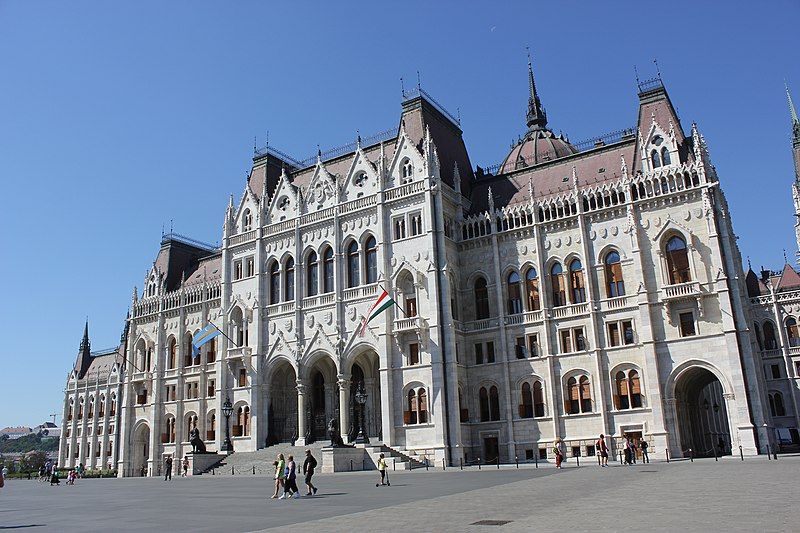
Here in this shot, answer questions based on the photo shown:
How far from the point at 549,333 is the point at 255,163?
113ft

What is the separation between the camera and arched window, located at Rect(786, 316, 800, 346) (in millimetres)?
72875

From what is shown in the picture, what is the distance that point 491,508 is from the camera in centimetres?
1705

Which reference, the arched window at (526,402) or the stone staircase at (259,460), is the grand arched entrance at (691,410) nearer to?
the arched window at (526,402)

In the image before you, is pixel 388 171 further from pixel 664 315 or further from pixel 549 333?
pixel 664 315

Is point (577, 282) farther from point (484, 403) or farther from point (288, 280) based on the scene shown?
point (288, 280)

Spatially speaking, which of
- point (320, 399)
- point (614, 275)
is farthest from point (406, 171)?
point (320, 399)

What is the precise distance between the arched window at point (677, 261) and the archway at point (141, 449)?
53506mm

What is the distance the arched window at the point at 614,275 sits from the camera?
45.9 metres

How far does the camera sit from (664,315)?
142 feet

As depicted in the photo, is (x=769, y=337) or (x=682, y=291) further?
(x=769, y=337)

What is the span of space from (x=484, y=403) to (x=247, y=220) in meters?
28.0

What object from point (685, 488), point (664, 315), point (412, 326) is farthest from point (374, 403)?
point (685, 488)

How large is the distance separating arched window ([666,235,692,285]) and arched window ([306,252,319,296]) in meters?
27.0

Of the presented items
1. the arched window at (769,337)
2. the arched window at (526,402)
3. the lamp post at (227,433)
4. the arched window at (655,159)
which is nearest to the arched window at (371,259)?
the arched window at (526,402)
